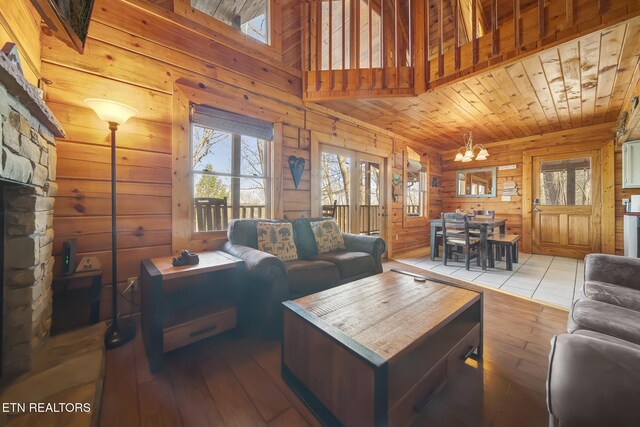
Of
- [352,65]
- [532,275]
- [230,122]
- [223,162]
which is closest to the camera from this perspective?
[230,122]

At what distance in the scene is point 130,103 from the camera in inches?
78.8

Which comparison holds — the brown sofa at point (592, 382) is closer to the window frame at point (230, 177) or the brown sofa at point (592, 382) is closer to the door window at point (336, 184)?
the window frame at point (230, 177)

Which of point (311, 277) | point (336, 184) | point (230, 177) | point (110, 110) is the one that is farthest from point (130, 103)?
point (336, 184)

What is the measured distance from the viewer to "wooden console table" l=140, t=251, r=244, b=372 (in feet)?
4.58

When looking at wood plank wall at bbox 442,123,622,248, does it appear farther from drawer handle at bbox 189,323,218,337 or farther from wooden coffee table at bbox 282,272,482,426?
drawer handle at bbox 189,323,218,337

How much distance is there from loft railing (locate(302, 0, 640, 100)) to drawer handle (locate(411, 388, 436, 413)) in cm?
297

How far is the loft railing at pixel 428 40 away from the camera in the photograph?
6.61 ft

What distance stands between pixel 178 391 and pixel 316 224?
1808 mm

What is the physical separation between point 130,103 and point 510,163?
658 cm

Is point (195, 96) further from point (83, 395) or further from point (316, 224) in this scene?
point (83, 395)

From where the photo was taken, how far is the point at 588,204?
4.38 m

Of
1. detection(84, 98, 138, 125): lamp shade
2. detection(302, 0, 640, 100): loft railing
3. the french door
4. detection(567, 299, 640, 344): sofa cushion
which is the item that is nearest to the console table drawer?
detection(84, 98, 138, 125): lamp shade

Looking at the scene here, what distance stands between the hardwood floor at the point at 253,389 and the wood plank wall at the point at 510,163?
4325mm

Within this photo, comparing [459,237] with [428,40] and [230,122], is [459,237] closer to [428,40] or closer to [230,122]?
[428,40]
